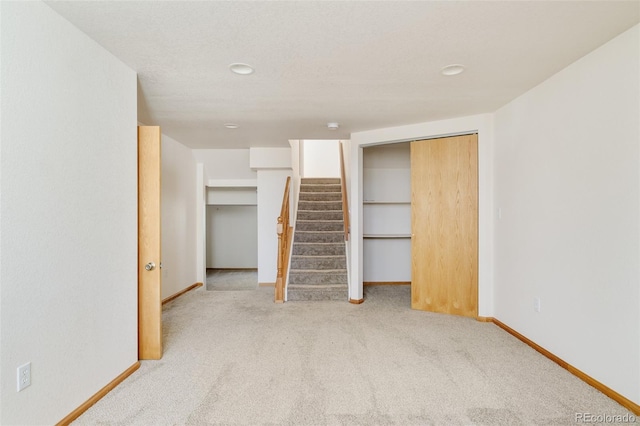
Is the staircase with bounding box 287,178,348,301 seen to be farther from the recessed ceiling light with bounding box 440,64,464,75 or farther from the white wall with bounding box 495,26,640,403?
the recessed ceiling light with bounding box 440,64,464,75

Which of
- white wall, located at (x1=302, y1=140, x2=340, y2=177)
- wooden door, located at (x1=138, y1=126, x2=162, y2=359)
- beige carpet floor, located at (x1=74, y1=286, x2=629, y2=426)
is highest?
white wall, located at (x1=302, y1=140, x2=340, y2=177)

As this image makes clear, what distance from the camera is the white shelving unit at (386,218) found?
221 inches

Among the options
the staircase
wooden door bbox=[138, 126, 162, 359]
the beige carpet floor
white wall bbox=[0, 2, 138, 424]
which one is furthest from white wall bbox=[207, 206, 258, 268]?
white wall bbox=[0, 2, 138, 424]

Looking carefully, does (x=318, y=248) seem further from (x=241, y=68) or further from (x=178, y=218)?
(x=241, y=68)

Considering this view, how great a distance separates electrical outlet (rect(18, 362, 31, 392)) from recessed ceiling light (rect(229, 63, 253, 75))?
2076mm

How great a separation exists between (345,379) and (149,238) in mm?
1771

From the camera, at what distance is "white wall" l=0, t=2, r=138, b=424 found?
1.57 metres

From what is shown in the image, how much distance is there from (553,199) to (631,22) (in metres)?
1.22

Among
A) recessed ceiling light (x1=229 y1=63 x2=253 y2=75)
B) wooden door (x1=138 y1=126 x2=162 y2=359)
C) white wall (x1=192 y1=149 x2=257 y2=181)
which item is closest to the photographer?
recessed ceiling light (x1=229 y1=63 x2=253 y2=75)

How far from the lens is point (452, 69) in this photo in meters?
2.51

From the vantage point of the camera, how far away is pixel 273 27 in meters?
1.93

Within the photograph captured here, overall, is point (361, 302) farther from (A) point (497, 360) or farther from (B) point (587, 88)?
(B) point (587, 88)

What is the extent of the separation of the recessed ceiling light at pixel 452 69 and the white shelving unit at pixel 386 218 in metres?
2.98

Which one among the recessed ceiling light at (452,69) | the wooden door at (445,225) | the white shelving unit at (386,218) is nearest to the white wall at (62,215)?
the recessed ceiling light at (452,69)
